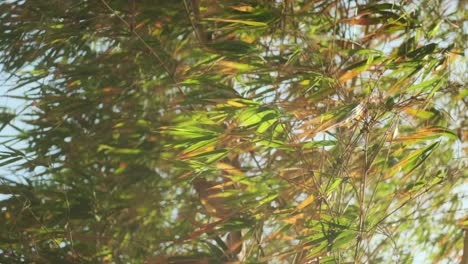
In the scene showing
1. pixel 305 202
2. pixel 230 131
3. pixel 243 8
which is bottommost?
pixel 305 202

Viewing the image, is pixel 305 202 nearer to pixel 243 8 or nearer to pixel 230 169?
pixel 230 169

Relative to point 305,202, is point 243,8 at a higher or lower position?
higher

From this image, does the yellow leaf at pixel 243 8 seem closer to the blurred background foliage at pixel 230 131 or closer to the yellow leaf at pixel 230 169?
the blurred background foliage at pixel 230 131

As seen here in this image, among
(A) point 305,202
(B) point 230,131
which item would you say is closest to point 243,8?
(B) point 230,131

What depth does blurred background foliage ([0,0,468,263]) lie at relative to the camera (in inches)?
57.0

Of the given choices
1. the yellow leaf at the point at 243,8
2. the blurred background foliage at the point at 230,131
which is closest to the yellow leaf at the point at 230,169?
the blurred background foliage at the point at 230,131

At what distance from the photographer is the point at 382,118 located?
1424 millimetres

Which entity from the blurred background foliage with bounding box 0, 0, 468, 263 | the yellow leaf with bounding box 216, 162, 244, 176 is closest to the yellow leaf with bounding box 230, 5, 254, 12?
the blurred background foliage with bounding box 0, 0, 468, 263

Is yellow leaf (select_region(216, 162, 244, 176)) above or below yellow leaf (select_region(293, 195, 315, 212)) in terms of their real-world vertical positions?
above

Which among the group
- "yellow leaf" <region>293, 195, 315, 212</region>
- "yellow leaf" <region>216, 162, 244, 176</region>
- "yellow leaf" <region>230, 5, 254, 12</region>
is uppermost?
"yellow leaf" <region>230, 5, 254, 12</region>

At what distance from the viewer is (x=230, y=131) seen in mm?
1438

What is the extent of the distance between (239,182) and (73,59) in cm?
64

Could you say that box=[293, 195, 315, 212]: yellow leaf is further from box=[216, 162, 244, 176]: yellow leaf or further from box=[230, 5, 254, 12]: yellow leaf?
box=[230, 5, 254, 12]: yellow leaf

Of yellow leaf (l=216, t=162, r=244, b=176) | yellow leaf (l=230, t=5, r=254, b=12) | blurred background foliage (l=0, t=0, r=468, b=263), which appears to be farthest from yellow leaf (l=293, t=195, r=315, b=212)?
yellow leaf (l=230, t=5, r=254, b=12)
